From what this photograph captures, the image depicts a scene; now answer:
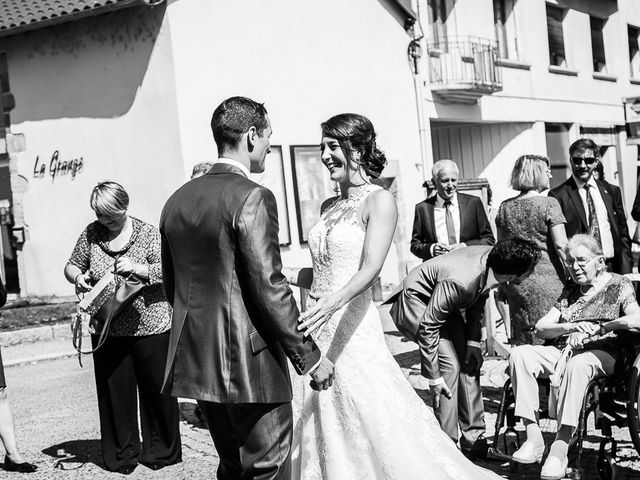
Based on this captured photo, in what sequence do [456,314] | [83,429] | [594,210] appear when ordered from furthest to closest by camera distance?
[83,429] < [594,210] < [456,314]

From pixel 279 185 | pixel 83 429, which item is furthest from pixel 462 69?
pixel 83 429

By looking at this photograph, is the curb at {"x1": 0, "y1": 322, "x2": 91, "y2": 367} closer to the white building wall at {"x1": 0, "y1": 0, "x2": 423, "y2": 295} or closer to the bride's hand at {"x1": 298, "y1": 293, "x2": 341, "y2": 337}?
the white building wall at {"x1": 0, "y1": 0, "x2": 423, "y2": 295}

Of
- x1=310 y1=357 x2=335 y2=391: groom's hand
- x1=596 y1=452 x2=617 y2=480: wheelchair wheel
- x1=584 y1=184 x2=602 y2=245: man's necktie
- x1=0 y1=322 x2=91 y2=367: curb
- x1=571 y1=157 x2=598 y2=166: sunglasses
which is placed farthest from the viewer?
x1=0 y1=322 x2=91 y2=367: curb

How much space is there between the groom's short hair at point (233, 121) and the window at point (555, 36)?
2171cm

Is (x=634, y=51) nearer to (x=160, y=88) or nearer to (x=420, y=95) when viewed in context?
(x=420, y=95)

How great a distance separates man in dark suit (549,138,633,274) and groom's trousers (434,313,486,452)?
2.08 meters

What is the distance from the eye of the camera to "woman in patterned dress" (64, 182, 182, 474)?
636 cm

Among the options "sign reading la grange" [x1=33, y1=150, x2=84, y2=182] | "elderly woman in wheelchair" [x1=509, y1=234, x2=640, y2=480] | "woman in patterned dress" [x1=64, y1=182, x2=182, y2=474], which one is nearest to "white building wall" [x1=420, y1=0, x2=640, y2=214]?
"sign reading la grange" [x1=33, y1=150, x2=84, y2=182]

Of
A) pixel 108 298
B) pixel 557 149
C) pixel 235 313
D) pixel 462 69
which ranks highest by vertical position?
pixel 462 69

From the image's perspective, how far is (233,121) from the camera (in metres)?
3.75

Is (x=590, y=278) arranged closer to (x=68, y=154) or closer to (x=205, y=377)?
(x=205, y=377)

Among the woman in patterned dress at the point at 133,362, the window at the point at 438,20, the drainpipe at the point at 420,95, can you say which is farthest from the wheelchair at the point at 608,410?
the window at the point at 438,20

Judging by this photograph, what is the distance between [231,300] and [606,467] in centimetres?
259

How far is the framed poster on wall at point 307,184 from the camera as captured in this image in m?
16.8
